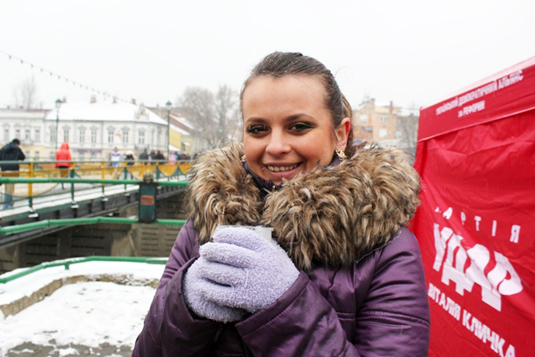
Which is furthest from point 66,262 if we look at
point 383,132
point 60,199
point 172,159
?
point 383,132

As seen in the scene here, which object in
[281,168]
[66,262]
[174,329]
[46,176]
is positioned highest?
[281,168]

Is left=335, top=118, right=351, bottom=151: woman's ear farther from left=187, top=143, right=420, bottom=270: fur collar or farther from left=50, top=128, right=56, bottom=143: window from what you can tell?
left=50, top=128, right=56, bottom=143: window

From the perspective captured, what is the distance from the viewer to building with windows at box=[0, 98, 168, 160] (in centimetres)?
6116

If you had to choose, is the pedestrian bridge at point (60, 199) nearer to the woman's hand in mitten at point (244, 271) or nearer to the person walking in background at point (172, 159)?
the woman's hand in mitten at point (244, 271)

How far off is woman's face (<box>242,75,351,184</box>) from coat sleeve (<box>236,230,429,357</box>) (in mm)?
364

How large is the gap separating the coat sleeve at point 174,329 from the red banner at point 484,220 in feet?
5.30

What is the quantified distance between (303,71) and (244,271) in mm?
643

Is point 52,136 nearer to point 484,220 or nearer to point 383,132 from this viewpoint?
point 383,132

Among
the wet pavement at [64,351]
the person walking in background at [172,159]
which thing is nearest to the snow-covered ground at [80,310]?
the wet pavement at [64,351]

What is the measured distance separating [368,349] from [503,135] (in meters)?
1.66

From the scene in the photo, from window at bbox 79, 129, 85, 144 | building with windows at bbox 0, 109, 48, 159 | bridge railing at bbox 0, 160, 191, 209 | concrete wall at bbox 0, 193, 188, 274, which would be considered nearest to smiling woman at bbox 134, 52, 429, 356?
bridge railing at bbox 0, 160, 191, 209

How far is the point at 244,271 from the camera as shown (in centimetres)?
102

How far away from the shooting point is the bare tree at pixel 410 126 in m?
60.7

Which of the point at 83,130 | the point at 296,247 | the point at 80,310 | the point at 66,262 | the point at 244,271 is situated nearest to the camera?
the point at 244,271
